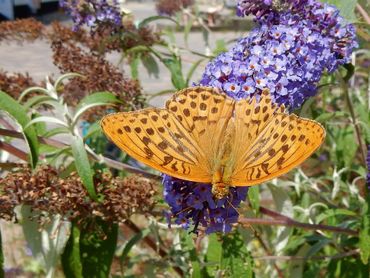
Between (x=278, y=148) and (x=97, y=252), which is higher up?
(x=278, y=148)

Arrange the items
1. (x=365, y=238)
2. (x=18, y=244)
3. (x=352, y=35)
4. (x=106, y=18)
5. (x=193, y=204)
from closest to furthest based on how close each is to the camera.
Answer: (x=193, y=204) → (x=352, y=35) → (x=365, y=238) → (x=106, y=18) → (x=18, y=244)

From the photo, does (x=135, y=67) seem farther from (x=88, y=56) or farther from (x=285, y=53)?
(x=285, y=53)

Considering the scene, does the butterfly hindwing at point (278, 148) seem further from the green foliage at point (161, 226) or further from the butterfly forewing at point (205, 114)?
the green foliage at point (161, 226)

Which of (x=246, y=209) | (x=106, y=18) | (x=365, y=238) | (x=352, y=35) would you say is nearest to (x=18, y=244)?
(x=106, y=18)

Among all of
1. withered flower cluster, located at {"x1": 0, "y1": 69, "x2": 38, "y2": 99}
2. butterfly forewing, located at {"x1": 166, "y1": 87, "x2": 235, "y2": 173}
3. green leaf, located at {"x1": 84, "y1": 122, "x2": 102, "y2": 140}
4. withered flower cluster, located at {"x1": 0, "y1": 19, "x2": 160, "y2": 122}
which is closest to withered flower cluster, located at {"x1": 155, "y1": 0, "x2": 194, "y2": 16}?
withered flower cluster, located at {"x1": 0, "y1": 19, "x2": 160, "y2": 122}

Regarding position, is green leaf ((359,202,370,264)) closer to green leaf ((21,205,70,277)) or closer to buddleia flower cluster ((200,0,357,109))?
buddleia flower cluster ((200,0,357,109))

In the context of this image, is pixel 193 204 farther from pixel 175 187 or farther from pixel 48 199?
pixel 48 199

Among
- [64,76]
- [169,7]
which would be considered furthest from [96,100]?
[169,7]
